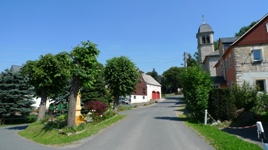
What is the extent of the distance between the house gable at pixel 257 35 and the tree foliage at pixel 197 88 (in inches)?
381

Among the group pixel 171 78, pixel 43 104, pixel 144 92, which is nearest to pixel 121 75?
pixel 43 104

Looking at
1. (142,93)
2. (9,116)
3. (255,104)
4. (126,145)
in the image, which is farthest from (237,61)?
(142,93)

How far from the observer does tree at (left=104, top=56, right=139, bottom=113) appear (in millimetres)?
25880

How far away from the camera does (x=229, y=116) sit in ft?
50.5

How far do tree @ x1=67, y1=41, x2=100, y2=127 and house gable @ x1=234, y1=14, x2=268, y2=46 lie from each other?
16.9 metres

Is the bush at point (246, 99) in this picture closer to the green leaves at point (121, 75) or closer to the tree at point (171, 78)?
the green leaves at point (121, 75)

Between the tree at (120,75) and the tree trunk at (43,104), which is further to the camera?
the tree at (120,75)

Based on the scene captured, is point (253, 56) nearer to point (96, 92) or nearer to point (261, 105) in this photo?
point (261, 105)

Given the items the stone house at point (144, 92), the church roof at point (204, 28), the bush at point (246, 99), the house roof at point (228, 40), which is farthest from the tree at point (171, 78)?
the bush at point (246, 99)

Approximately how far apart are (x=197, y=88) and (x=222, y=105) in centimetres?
221

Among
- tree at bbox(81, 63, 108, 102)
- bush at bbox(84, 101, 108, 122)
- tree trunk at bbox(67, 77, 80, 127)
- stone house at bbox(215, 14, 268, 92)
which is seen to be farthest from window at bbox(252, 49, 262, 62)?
tree trunk at bbox(67, 77, 80, 127)

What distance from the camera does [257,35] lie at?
24000 millimetres

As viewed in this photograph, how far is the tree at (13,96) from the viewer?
27125 mm

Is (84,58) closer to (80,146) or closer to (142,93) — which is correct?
(80,146)
